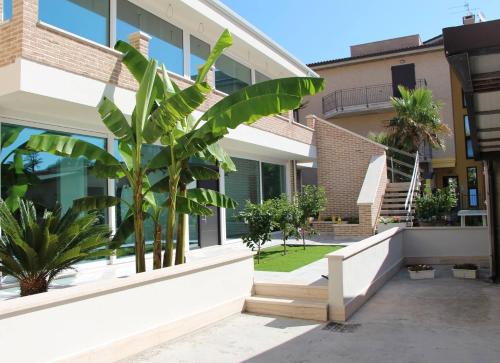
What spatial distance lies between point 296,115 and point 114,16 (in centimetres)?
1904

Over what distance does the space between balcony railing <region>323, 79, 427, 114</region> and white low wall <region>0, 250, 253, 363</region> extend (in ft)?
71.0

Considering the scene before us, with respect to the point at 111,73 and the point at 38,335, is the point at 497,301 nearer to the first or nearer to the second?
the point at 38,335

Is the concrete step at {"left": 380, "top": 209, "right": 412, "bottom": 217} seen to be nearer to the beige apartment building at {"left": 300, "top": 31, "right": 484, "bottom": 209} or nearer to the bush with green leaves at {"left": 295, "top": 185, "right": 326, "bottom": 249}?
the bush with green leaves at {"left": 295, "top": 185, "right": 326, "bottom": 249}

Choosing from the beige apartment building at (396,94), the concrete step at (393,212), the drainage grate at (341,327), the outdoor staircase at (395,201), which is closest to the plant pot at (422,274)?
the drainage grate at (341,327)

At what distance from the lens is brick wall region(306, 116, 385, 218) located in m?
19.5

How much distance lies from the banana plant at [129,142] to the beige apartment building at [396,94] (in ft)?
66.0

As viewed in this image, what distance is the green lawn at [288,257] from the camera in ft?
36.3

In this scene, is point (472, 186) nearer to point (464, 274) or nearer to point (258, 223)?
point (464, 274)

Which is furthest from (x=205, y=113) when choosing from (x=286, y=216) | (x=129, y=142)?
(x=286, y=216)

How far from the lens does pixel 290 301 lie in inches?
309

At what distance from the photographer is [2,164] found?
29.1 ft

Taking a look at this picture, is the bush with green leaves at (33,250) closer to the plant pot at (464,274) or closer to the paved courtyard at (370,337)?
the paved courtyard at (370,337)

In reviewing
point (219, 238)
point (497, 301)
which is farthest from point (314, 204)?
point (497, 301)

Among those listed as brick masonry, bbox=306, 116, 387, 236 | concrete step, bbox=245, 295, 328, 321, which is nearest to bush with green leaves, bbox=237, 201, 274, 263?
concrete step, bbox=245, 295, 328, 321
